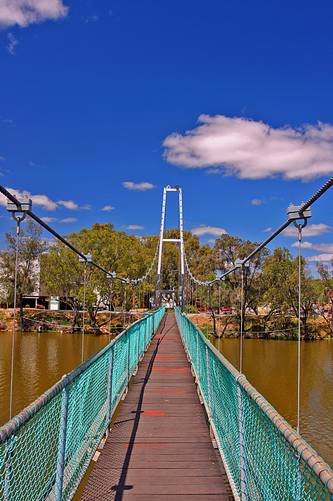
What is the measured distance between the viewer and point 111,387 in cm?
382

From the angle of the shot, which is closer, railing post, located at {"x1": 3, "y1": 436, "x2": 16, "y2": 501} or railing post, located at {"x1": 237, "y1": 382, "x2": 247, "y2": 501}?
railing post, located at {"x1": 3, "y1": 436, "x2": 16, "y2": 501}

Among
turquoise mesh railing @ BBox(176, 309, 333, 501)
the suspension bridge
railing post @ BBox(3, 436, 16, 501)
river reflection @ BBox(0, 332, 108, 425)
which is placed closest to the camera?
turquoise mesh railing @ BBox(176, 309, 333, 501)

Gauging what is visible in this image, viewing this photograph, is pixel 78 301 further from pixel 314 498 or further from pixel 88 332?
pixel 314 498

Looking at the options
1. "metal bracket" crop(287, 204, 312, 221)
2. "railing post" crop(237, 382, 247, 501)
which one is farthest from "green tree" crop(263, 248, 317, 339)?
"railing post" crop(237, 382, 247, 501)

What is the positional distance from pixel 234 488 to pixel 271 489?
542 millimetres

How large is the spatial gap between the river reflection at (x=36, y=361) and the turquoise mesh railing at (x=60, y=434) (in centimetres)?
556

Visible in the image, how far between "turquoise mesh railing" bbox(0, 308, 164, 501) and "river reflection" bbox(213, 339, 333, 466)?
490 centimetres

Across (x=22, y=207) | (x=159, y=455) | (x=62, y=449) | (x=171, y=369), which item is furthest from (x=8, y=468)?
(x=171, y=369)

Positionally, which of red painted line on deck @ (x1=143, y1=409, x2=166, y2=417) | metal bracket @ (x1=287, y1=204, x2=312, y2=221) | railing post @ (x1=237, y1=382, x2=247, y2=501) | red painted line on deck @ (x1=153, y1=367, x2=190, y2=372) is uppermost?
metal bracket @ (x1=287, y1=204, x2=312, y2=221)

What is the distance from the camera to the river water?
9.37 m

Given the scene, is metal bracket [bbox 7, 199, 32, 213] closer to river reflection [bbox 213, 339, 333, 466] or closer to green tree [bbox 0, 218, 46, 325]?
river reflection [bbox 213, 339, 333, 466]

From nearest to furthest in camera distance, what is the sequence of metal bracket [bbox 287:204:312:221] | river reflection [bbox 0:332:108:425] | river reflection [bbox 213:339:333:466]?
metal bracket [bbox 287:204:312:221] < river reflection [bbox 213:339:333:466] < river reflection [bbox 0:332:108:425]

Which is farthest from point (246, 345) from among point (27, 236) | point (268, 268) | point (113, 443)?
point (113, 443)

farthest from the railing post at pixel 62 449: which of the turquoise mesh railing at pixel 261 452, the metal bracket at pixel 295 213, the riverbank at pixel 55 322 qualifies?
the riverbank at pixel 55 322
